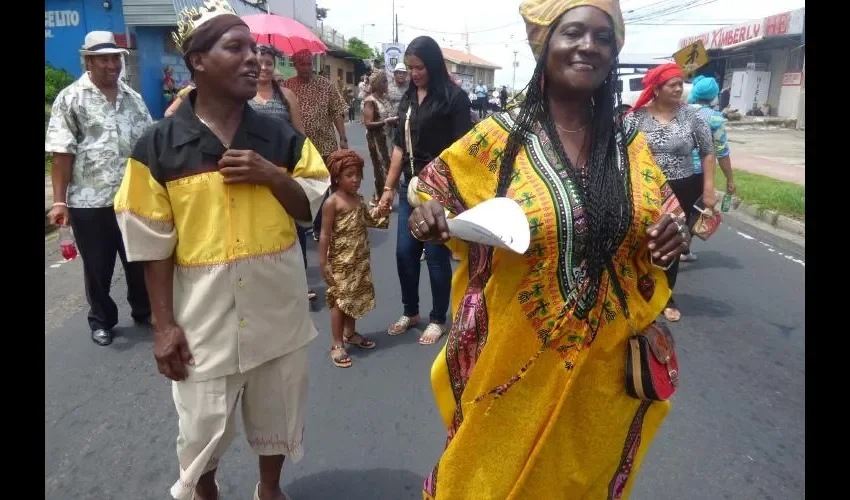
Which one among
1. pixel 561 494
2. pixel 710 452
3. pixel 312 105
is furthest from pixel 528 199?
pixel 312 105

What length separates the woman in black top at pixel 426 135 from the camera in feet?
12.6

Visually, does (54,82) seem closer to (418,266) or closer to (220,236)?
(418,266)

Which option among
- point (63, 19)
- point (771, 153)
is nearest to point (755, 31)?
point (771, 153)

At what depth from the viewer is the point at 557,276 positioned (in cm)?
171

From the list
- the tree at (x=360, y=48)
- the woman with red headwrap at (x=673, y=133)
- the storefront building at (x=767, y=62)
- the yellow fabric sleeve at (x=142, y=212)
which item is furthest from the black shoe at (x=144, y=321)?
the tree at (x=360, y=48)

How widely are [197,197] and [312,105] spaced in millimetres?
3372

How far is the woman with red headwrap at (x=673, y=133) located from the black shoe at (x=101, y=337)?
3887 millimetres

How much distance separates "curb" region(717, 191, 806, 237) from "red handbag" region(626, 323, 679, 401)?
264 inches

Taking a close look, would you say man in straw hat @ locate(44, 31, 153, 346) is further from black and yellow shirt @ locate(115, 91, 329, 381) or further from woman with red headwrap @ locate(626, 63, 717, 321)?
woman with red headwrap @ locate(626, 63, 717, 321)

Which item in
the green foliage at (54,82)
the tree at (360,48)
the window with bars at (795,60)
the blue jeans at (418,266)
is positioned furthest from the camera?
the tree at (360,48)

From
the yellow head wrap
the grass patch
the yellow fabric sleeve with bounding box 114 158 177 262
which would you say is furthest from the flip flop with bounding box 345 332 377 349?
the grass patch

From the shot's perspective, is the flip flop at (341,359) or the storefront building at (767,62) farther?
the storefront building at (767,62)

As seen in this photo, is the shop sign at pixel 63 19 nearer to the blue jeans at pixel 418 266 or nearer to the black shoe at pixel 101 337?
the black shoe at pixel 101 337

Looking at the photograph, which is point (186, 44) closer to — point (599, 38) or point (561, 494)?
point (599, 38)
